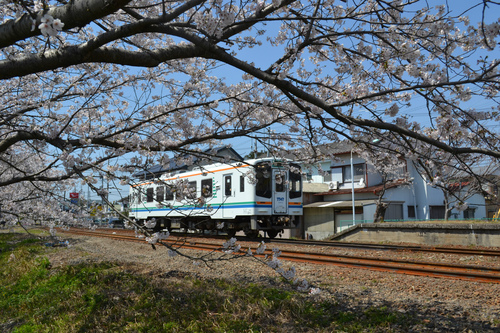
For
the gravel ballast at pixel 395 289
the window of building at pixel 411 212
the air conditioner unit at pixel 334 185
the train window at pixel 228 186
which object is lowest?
the gravel ballast at pixel 395 289

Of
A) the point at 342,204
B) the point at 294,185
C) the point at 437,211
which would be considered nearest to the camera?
the point at 294,185

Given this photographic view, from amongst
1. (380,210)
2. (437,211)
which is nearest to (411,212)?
(437,211)

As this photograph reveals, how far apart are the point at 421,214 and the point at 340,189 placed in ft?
16.3

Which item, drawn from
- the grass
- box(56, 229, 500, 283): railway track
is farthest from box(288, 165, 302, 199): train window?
the grass

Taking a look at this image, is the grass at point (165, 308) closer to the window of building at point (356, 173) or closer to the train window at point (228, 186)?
the train window at point (228, 186)

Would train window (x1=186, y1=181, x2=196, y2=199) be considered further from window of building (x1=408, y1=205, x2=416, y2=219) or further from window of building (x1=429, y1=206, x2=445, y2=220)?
window of building (x1=429, y1=206, x2=445, y2=220)

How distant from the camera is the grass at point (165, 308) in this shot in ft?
12.2

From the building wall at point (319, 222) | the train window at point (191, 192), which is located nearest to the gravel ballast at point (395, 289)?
the train window at point (191, 192)

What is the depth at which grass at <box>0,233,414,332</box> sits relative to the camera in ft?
12.2

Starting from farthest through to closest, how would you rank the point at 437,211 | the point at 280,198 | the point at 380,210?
1. the point at 437,211
2. the point at 380,210
3. the point at 280,198

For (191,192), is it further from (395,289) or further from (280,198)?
(280,198)

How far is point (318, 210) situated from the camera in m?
22.4

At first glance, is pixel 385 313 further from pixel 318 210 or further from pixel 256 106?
pixel 318 210

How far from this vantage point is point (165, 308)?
4.49 metres
